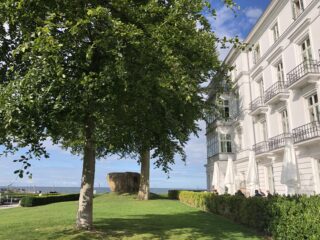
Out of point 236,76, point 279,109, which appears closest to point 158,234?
point 279,109

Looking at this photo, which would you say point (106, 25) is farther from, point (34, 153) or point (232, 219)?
point (232, 219)

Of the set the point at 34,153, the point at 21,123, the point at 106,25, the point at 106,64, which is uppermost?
the point at 106,25

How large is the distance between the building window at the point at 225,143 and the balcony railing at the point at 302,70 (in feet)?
44.6

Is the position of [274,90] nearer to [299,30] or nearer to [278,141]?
[278,141]

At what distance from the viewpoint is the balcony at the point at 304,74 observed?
64.9 feet

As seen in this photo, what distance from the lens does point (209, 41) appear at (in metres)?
10.6

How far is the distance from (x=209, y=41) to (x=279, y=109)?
1648 centimetres

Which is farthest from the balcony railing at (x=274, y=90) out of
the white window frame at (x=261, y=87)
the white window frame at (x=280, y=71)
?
the white window frame at (x=261, y=87)

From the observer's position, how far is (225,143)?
36.1 metres

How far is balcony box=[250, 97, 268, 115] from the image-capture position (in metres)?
27.8

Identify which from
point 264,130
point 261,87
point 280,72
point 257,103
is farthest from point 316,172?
point 261,87

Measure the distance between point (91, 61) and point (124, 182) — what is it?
32607 millimetres

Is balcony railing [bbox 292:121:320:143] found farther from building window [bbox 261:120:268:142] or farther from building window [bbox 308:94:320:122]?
building window [bbox 261:120:268:142]

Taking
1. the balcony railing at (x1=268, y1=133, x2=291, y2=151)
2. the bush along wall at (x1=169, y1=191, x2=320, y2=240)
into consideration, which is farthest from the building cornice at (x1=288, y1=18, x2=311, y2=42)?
the bush along wall at (x1=169, y1=191, x2=320, y2=240)
